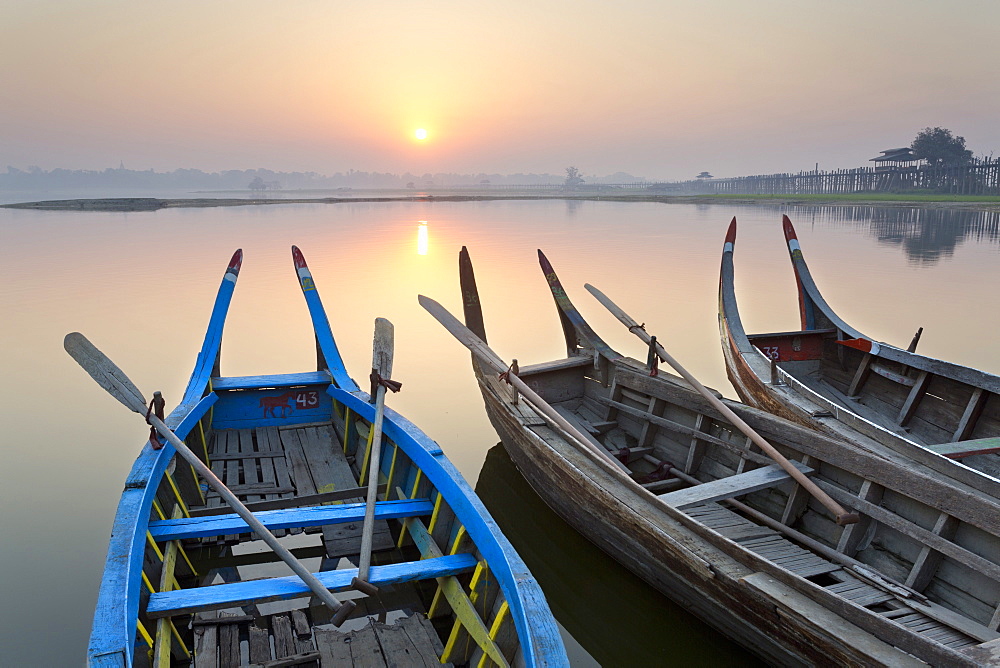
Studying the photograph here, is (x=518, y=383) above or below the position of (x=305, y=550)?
above

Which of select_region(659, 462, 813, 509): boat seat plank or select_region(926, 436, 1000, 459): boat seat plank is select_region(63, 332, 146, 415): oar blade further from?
select_region(926, 436, 1000, 459): boat seat plank

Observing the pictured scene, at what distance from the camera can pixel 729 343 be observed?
8062mm

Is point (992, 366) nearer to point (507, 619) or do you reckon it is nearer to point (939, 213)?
point (507, 619)

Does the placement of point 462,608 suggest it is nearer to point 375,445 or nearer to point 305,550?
point 375,445

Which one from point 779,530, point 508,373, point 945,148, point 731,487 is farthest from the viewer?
point 945,148

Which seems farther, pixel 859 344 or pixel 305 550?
pixel 859 344

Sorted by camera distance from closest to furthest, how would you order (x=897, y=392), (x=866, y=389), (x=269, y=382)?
(x=269, y=382)
(x=897, y=392)
(x=866, y=389)

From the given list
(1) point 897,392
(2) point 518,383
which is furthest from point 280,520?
(1) point 897,392

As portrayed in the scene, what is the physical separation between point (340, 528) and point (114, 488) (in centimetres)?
325

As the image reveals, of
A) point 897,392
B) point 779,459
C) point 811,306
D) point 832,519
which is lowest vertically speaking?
point 832,519

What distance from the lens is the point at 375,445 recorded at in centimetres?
465

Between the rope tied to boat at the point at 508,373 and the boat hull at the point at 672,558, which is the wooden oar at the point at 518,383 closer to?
the rope tied to boat at the point at 508,373

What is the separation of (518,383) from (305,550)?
233cm

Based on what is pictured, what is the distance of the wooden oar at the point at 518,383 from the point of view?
5.79 meters
